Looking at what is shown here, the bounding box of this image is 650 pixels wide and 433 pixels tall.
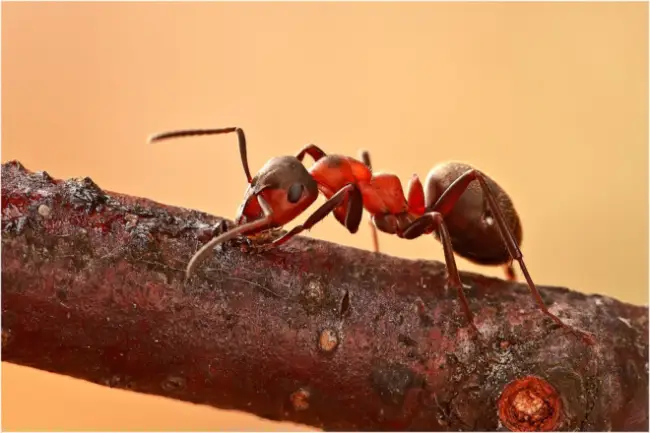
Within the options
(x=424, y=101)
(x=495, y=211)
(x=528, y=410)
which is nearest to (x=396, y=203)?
(x=495, y=211)

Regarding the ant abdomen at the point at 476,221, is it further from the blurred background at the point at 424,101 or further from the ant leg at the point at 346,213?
the blurred background at the point at 424,101

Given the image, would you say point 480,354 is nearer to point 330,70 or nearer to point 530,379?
point 530,379

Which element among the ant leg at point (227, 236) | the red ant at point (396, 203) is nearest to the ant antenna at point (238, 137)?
the red ant at point (396, 203)

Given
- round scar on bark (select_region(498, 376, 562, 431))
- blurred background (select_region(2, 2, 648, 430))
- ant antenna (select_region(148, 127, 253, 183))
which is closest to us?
round scar on bark (select_region(498, 376, 562, 431))

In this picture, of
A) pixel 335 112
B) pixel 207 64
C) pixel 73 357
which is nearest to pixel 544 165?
pixel 335 112

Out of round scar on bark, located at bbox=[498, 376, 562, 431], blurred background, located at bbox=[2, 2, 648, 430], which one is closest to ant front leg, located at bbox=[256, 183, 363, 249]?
round scar on bark, located at bbox=[498, 376, 562, 431]

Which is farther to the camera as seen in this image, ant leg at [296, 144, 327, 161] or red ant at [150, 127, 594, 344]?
ant leg at [296, 144, 327, 161]

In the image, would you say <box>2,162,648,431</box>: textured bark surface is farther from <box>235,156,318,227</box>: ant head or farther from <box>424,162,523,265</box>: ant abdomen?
<box>424,162,523,265</box>: ant abdomen
